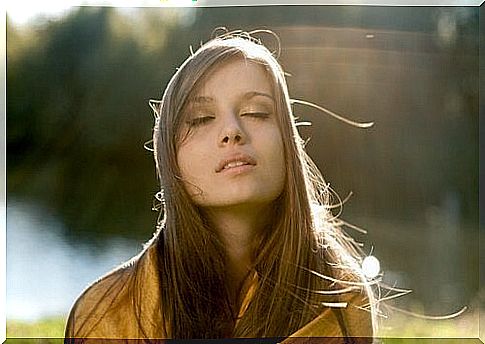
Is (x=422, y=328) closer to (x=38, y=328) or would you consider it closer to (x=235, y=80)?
A: (x=235, y=80)

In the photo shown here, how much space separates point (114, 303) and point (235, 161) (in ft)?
2.70

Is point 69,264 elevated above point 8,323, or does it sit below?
above

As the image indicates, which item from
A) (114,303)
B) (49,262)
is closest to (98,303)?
(114,303)

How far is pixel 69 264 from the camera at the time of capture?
330cm

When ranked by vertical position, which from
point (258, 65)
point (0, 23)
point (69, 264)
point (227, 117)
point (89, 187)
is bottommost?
point (69, 264)

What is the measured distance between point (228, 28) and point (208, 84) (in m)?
0.27

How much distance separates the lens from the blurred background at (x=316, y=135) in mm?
3287

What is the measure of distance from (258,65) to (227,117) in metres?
0.28

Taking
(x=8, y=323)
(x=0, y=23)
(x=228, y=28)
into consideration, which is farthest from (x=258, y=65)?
(x=8, y=323)

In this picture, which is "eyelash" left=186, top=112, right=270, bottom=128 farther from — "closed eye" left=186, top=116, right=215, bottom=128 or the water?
the water

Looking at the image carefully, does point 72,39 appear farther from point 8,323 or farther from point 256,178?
point 8,323

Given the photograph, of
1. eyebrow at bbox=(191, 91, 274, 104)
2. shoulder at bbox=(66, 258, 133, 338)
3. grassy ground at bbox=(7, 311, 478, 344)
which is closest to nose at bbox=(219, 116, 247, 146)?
eyebrow at bbox=(191, 91, 274, 104)

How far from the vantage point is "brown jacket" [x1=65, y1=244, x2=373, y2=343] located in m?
3.28

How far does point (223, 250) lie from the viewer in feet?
10.8
